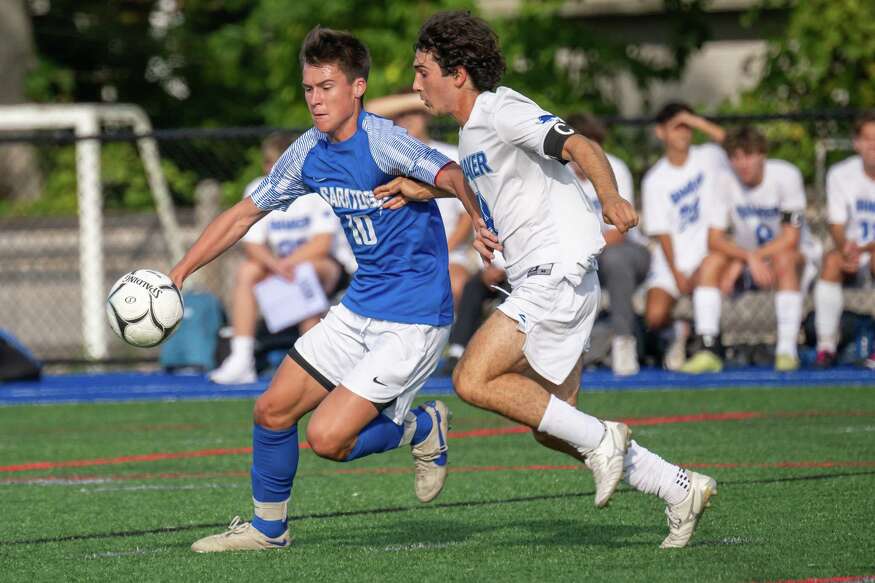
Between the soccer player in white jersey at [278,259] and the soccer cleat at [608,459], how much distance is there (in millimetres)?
6508

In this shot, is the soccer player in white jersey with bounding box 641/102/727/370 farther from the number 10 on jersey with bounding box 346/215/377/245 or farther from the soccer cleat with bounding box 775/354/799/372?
the number 10 on jersey with bounding box 346/215/377/245

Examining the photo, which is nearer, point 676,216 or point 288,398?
point 288,398

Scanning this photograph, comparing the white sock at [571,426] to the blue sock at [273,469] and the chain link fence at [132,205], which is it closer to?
the blue sock at [273,469]

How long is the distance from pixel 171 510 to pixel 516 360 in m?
1.93

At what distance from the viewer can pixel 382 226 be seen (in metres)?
5.71

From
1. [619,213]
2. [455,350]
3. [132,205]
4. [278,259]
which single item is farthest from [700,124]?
[132,205]

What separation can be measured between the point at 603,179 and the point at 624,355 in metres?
6.34

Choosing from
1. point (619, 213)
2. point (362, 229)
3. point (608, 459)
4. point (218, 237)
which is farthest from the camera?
point (218, 237)

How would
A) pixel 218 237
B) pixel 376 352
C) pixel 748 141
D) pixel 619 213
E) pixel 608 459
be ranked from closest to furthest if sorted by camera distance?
pixel 619 213, pixel 608 459, pixel 376 352, pixel 218 237, pixel 748 141

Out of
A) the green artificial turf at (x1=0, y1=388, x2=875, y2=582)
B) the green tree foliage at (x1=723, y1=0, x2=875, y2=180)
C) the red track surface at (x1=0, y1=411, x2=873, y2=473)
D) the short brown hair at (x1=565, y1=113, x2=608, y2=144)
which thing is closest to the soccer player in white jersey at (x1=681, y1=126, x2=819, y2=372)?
the short brown hair at (x1=565, y1=113, x2=608, y2=144)

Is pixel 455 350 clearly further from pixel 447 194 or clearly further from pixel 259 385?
pixel 447 194

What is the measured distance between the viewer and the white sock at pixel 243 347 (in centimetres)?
1155

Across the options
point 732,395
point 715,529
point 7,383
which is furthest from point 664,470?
point 7,383

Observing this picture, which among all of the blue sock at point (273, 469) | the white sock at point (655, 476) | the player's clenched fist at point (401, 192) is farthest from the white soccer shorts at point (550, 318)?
the blue sock at point (273, 469)
